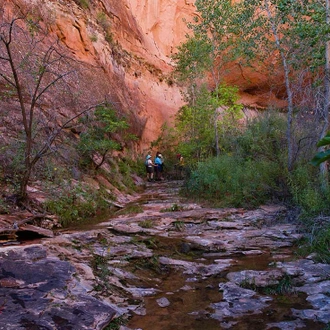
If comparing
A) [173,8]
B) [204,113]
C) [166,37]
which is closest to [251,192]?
[204,113]

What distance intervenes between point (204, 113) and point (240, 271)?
49.3ft

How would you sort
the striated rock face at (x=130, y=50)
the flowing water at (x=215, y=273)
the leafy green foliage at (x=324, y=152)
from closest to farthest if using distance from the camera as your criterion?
the leafy green foliage at (x=324, y=152) → the flowing water at (x=215, y=273) → the striated rock face at (x=130, y=50)

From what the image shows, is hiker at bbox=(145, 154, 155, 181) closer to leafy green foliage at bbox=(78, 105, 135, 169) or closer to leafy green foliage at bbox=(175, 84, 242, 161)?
leafy green foliage at bbox=(175, 84, 242, 161)

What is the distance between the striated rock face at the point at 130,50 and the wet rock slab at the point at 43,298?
7709mm

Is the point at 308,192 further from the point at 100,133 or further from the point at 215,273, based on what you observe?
the point at 100,133

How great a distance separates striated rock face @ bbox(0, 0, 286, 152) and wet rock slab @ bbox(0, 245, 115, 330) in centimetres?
771

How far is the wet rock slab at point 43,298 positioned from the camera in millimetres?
2821

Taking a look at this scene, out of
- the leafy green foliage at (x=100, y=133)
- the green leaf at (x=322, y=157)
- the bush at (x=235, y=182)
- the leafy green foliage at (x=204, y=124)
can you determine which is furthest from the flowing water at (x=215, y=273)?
the leafy green foliage at (x=204, y=124)

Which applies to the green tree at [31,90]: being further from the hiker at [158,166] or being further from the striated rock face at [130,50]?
the hiker at [158,166]

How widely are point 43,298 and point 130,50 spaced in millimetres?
21277

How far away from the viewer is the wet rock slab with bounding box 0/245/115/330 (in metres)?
2.82

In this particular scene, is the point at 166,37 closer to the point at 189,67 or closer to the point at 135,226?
the point at 189,67

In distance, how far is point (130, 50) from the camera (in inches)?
897

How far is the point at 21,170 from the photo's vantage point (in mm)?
7262
